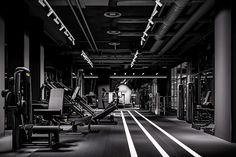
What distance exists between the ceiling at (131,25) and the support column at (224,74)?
0.93m

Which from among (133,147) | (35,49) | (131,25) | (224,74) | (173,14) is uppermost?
(131,25)

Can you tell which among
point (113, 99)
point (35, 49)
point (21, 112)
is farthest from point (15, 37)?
point (21, 112)

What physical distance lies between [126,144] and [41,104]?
348 centimetres

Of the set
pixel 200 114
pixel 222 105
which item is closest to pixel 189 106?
pixel 200 114

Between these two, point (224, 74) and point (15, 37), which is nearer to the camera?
point (224, 74)

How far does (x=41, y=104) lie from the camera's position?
9.86 meters

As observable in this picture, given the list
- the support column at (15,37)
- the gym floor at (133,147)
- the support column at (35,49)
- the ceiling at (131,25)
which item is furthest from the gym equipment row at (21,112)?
the support column at (35,49)

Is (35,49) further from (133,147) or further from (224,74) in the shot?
(224,74)

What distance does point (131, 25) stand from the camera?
14164 mm

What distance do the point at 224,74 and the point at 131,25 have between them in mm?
6672

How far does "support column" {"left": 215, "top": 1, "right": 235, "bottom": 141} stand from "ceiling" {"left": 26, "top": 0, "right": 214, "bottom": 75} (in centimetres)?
93

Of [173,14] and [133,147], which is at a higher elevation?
[173,14]

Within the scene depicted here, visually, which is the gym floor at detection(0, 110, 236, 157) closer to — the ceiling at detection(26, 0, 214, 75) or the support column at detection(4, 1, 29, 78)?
the support column at detection(4, 1, 29, 78)

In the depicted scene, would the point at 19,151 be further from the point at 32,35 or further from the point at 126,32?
the point at 126,32
